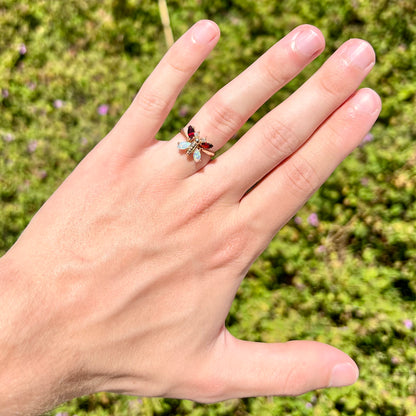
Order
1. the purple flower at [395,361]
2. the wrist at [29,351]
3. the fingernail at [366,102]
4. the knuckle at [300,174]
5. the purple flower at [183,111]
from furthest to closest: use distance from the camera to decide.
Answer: the purple flower at [183,111], the purple flower at [395,361], the knuckle at [300,174], the fingernail at [366,102], the wrist at [29,351]

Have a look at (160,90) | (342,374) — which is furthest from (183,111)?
(342,374)

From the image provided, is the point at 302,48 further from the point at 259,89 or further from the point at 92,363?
the point at 92,363

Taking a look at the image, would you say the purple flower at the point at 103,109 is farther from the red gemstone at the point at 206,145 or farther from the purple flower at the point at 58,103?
the red gemstone at the point at 206,145

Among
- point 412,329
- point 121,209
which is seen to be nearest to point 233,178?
point 121,209

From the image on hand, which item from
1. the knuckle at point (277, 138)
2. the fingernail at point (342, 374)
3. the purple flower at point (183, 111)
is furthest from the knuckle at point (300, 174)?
the purple flower at point (183, 111)

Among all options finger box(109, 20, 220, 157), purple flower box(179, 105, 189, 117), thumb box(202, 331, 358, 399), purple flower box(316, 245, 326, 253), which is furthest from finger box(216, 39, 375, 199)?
purple flower box(179, 105, 189, 117)

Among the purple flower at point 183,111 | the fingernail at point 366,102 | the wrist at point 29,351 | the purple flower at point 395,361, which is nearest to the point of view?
the wrist at point 29,351

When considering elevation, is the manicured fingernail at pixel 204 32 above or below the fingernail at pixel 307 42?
above
